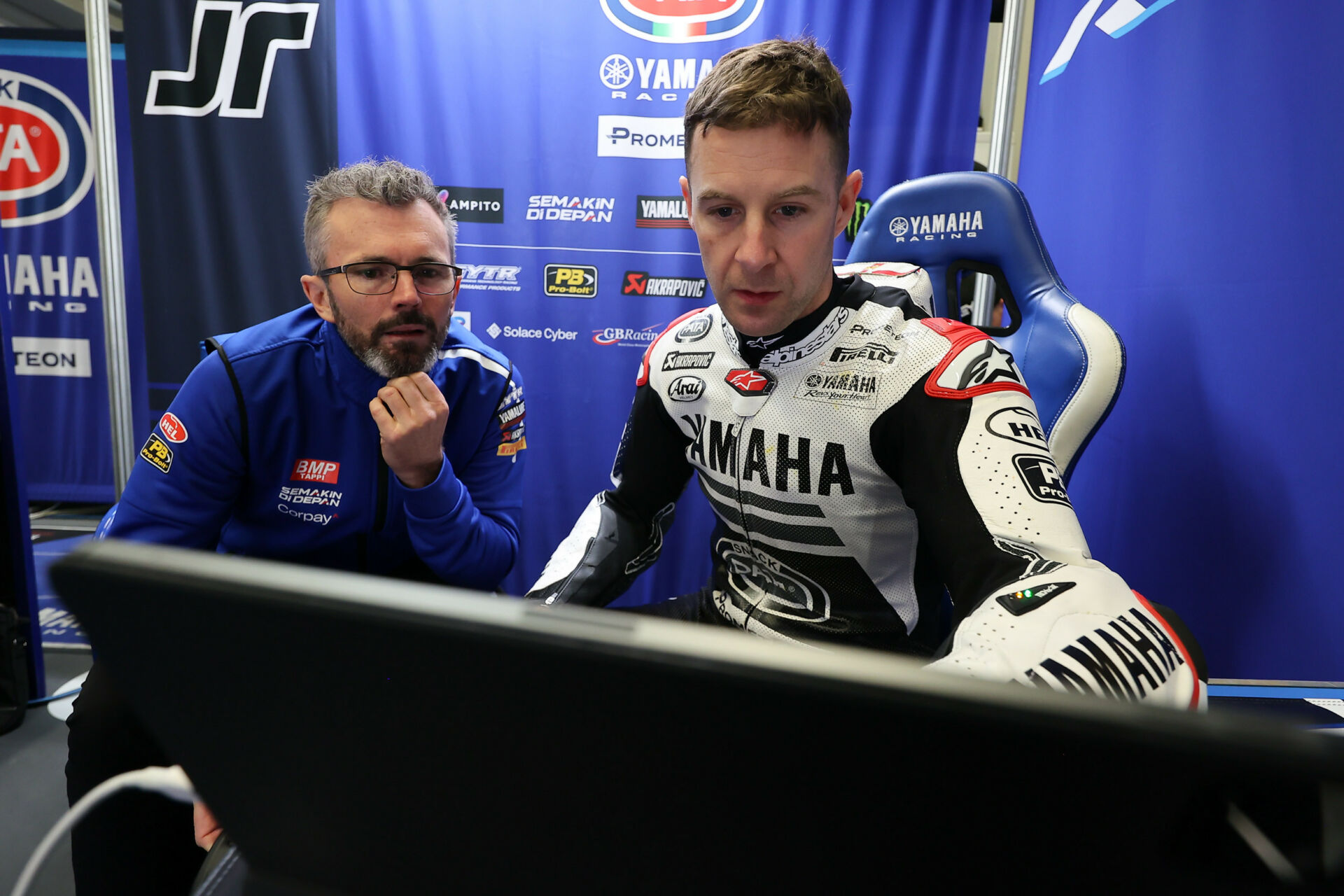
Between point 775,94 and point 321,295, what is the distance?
3.02 ft

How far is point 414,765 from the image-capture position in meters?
0.31

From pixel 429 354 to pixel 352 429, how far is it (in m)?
0.20

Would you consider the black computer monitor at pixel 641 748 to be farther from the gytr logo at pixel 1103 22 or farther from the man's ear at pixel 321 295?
the gytr logo at pixel 1103 22

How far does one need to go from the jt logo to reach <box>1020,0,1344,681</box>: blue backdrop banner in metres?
2.58

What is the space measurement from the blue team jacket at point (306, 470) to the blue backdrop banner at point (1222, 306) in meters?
1.36

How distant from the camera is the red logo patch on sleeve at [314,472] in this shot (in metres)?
1.36

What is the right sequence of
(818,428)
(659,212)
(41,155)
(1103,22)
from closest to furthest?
(818,428) → (1103,22) → (659,212) → (41,155)

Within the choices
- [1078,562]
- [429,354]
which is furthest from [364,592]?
[429,354]

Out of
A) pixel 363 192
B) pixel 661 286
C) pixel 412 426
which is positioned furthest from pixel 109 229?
pixel 412 426

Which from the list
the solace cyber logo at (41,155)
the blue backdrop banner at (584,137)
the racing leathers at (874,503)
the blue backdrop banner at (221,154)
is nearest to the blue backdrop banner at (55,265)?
the solace cyber logo at (41,155)

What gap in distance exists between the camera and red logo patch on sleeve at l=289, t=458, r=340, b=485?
136 cm

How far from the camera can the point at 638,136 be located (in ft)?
8.93

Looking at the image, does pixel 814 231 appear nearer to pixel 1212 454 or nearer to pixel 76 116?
pixel 1212 454

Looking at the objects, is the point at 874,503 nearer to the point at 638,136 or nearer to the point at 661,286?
the point at 661,286
